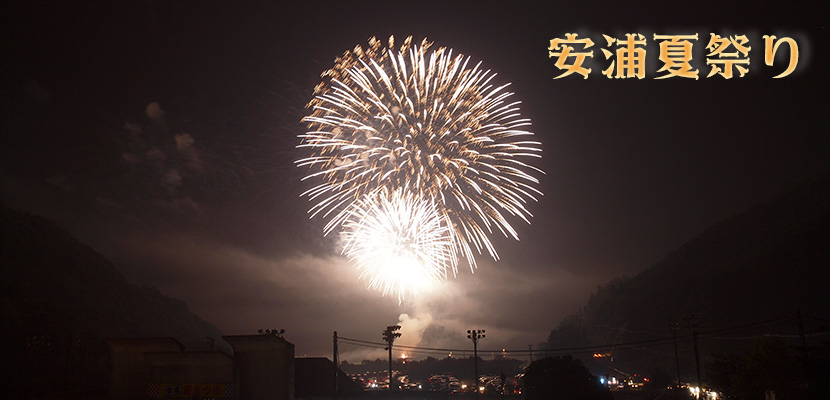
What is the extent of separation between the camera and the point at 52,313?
97000mm

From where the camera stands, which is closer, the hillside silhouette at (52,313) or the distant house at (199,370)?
the distant house at (199,370)

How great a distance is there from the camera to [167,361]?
1635 inches

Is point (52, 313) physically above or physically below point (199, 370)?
above

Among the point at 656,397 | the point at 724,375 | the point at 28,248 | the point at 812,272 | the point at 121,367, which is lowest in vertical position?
the point at 656,397

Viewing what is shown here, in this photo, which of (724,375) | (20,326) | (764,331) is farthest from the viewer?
(764,331)

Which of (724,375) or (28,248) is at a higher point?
(28,248)

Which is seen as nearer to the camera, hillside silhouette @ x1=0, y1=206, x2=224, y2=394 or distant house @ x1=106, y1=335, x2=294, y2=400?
distant house @ x1=106, y1=335, x2=294, y2=400

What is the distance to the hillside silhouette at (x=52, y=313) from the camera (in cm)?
7669

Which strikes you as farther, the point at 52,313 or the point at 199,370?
the point at 52,313

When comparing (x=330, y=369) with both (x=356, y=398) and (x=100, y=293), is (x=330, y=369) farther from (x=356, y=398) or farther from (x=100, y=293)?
(x=100, y=293)

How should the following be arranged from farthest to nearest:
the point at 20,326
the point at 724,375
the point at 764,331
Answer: the point at 764,331
the point at 20,326
the point at 724,375

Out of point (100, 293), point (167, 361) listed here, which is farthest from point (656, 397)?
point (100, 293)

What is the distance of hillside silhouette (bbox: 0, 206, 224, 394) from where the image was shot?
7669 centimetres

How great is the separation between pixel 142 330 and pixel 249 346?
156561 mm
